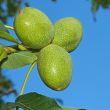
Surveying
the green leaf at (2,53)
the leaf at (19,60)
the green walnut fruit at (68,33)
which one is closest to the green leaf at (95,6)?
the green walnut fruit at (68,33)

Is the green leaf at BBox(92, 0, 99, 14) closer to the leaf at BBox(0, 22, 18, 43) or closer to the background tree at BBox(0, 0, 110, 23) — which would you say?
the background tree at BBox(0, 0, 110, 23)

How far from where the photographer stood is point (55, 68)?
5.05ft

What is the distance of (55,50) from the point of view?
5.18 ft

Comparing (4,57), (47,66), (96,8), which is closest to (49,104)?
(47,66)

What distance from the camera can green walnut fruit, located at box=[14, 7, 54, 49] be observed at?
1.58 metres

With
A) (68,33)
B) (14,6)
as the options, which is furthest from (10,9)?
(68,33)

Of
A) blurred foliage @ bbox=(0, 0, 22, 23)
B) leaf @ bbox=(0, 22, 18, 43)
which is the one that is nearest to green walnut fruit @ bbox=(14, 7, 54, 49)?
leaf @ bbox=(0, 22, 18, 43)

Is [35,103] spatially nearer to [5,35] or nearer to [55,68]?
[55,68]

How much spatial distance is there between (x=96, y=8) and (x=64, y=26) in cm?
263

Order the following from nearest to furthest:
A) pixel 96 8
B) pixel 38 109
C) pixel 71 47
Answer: pixel 38 109 → pixel 71 47 → pixel 96 8

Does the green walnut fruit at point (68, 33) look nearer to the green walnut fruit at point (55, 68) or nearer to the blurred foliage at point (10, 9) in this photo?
the green walnut fruit at point (55, 68)

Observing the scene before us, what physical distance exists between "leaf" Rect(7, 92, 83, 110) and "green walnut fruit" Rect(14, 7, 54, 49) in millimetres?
203

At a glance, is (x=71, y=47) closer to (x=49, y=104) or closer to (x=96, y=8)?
(x=49, y=104)

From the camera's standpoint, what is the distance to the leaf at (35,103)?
1543 mm
